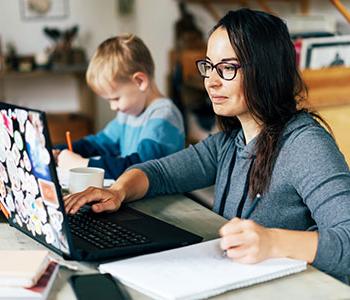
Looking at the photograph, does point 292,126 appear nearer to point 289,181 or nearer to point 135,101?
point 289,181

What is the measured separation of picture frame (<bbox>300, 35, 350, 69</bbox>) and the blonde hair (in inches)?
33.8

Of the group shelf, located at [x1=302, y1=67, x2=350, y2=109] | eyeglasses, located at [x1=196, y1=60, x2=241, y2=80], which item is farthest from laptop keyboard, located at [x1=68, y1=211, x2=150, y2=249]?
shelf, located at [x1=302, y1=67, x2=350, y2=109]

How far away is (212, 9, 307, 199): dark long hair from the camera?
1.31 metres

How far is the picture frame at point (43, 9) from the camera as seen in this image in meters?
4.15

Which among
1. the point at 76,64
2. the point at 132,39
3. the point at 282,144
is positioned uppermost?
the point at 132,39

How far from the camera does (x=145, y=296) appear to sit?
96 centimetres

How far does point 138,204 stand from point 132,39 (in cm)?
73

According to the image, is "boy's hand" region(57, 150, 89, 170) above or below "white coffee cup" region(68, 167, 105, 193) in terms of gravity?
below

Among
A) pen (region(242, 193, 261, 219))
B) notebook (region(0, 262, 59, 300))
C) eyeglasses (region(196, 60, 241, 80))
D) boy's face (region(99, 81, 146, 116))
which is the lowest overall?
pen (region(242, 193, 261, 219))

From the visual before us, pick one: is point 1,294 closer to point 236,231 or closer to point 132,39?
point 236,231

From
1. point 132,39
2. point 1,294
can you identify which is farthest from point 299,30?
point 1,294

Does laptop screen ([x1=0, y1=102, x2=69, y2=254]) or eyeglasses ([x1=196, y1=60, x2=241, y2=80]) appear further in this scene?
eyeglasses ([x1=196, y1=60, x2=241, y2=80])

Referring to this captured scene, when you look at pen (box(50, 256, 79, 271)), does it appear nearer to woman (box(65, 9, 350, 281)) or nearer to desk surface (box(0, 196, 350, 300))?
desk surface (box(0, 196, 350, 300))

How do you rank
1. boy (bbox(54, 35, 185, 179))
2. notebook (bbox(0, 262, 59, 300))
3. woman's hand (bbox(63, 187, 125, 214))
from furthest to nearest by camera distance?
boy (bbox(54, 35, 185, 179))
woman's hand (bbox(63, 187, 125, 214))
notebook (bbox(0, 262, 59, 300))
